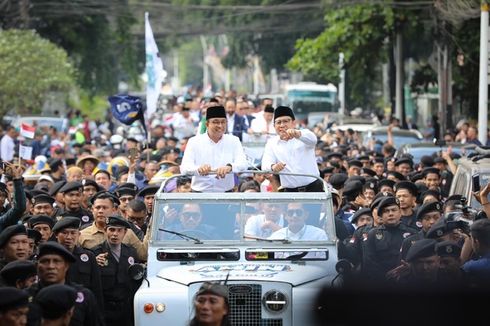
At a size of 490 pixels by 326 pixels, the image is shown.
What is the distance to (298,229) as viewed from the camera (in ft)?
36.6

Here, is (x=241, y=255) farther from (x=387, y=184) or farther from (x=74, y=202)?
(x=387, y=184)

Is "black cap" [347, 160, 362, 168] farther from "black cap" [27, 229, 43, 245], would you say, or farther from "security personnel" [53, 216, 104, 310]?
"security personnel" [53, 216, 104, 310]

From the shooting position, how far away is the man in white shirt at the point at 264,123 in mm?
22484

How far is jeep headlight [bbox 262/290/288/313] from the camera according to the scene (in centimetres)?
993

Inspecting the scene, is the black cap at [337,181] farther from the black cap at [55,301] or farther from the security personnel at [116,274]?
the black cap at [55,301]

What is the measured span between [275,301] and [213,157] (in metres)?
3.34

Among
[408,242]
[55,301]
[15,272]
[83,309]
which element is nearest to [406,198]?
[408,242]

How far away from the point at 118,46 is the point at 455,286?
56.8 meters

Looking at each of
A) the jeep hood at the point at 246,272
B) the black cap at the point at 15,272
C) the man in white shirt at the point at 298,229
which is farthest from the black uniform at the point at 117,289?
the black cap at the point at 15,272

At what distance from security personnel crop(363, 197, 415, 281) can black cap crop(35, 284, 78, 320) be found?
157 inches

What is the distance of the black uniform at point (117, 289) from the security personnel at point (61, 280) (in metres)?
2.31

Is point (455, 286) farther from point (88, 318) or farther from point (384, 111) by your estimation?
point (384, 111)

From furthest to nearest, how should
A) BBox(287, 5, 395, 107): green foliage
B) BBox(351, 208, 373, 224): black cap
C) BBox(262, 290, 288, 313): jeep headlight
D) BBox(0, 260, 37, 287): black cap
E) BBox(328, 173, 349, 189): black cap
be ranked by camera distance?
BBox(287, 5, 395, 107): green foliage
BBox(328, 173, 349, 189): black cap
BBox(351, 208, 373, 224): black cap
BBox(262, 290, 288, 313): jeep headlight
BBox(0, 260, 37, 287): black cap

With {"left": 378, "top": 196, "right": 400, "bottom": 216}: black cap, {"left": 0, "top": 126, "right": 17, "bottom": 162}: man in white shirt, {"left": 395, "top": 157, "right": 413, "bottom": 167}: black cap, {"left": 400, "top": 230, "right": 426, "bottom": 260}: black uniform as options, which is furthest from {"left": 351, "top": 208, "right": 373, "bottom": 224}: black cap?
{"left": 0, "top": 126, "right": 17, "bottom": 162}: man in white shirt
